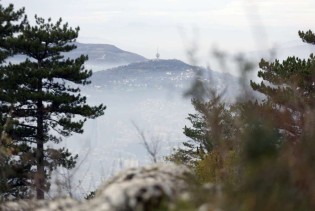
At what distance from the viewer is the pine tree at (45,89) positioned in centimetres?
2316

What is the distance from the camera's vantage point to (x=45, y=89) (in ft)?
81.5

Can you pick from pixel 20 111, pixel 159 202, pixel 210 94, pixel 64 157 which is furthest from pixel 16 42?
pixel 159 202

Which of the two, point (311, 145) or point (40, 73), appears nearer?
point (311, 145)

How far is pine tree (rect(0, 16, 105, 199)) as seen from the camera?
2316 centimetres

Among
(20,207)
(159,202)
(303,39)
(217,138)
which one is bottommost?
(20,207)

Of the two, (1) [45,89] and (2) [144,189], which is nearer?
(2) [144,189]

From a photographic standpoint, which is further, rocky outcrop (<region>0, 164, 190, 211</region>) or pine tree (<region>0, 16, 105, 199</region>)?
pine tree (<region>0, 16, 105, 199</region>)

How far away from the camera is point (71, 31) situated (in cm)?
2392

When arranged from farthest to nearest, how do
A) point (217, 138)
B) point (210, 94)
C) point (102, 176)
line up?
point (102, 176), point (210, 94), point (217, 138)

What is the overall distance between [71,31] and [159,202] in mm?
21655

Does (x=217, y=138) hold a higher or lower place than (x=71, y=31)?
lower

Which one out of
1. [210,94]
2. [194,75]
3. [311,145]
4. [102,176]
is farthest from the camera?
[102,176]

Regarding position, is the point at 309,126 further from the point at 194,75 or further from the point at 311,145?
the point at 194,75

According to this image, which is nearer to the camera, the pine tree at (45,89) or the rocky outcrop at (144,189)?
the rocky outcrop at (144,189)
